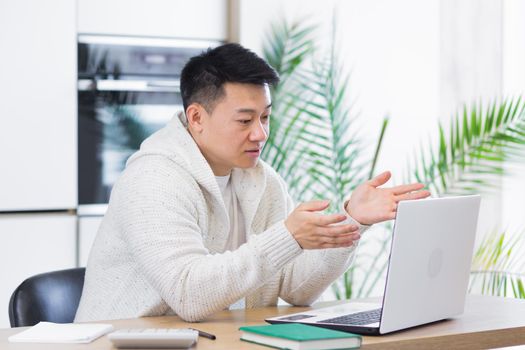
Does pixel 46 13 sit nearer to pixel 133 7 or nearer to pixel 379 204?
pixel 133 7

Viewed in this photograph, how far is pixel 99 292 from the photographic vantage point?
7.02ft

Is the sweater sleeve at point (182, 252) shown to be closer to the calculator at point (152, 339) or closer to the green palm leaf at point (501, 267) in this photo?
the calculator at point (152, 339)

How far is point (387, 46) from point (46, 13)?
150 cm

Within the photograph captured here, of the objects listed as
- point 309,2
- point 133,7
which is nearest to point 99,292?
point 133,7

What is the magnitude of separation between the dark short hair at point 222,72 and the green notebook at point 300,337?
748 millimetres

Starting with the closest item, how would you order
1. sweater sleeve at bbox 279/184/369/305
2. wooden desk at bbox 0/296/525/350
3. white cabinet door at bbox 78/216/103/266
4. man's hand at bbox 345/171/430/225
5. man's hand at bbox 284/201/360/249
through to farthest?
wooden desk at bbox 0/296/525/350
man's hand at bbox 284/201/360/249
man's hand at bbox 345/171/430/225
sweater sleeve at bbox 279/184/369/305
white cabinet door at bbox 78/216/103/266

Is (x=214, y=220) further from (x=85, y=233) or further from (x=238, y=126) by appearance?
(x=85, y=233)

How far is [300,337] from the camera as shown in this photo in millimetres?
1565

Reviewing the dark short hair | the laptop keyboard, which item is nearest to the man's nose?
the dark short hair

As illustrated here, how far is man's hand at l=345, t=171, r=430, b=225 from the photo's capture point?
1.97 metres

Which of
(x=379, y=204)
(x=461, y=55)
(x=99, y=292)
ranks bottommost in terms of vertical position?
(x=99, y=292)

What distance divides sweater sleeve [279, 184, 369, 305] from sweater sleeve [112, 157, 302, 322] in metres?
0.32

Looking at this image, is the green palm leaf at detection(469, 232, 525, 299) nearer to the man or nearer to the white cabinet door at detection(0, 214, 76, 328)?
the man

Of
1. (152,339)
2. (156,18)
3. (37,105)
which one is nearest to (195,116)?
(152,339)
